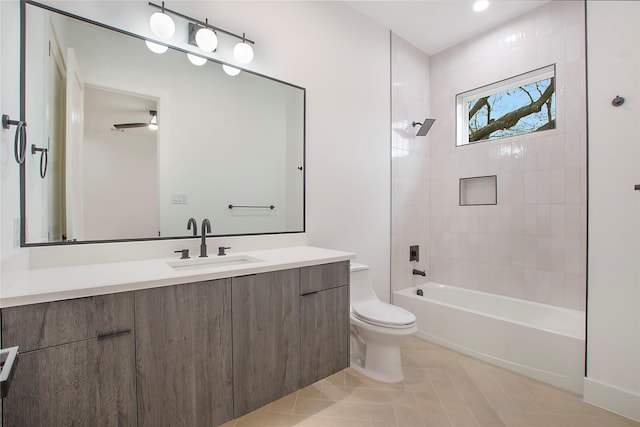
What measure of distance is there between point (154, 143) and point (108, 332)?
1017 mm

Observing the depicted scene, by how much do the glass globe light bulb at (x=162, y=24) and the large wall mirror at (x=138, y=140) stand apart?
0.11 metres

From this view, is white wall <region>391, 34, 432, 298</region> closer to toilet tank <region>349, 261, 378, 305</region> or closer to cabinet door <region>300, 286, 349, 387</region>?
toilet tank <region>349, 261, 378, 305</region>

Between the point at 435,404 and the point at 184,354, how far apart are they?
1.43 meters

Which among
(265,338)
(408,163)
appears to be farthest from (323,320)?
(408,163)

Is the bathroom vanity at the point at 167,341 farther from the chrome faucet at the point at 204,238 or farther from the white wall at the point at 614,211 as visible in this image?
the white wall at the point at 614,211

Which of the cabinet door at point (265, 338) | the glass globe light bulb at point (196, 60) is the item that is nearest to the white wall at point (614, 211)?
the cabinet door at point (265, 338)

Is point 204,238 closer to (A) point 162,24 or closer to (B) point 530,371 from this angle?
(A) point 162,24

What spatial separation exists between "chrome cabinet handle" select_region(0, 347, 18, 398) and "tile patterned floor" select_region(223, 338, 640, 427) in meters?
1.15

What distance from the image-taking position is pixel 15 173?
1.17 metres

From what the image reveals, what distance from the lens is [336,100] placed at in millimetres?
2398

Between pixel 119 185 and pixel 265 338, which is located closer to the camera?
pixel 265 338

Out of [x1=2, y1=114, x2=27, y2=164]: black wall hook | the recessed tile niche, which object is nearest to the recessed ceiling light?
the recessed tile niche

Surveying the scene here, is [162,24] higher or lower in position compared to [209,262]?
higher

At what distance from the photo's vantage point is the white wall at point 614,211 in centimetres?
155
